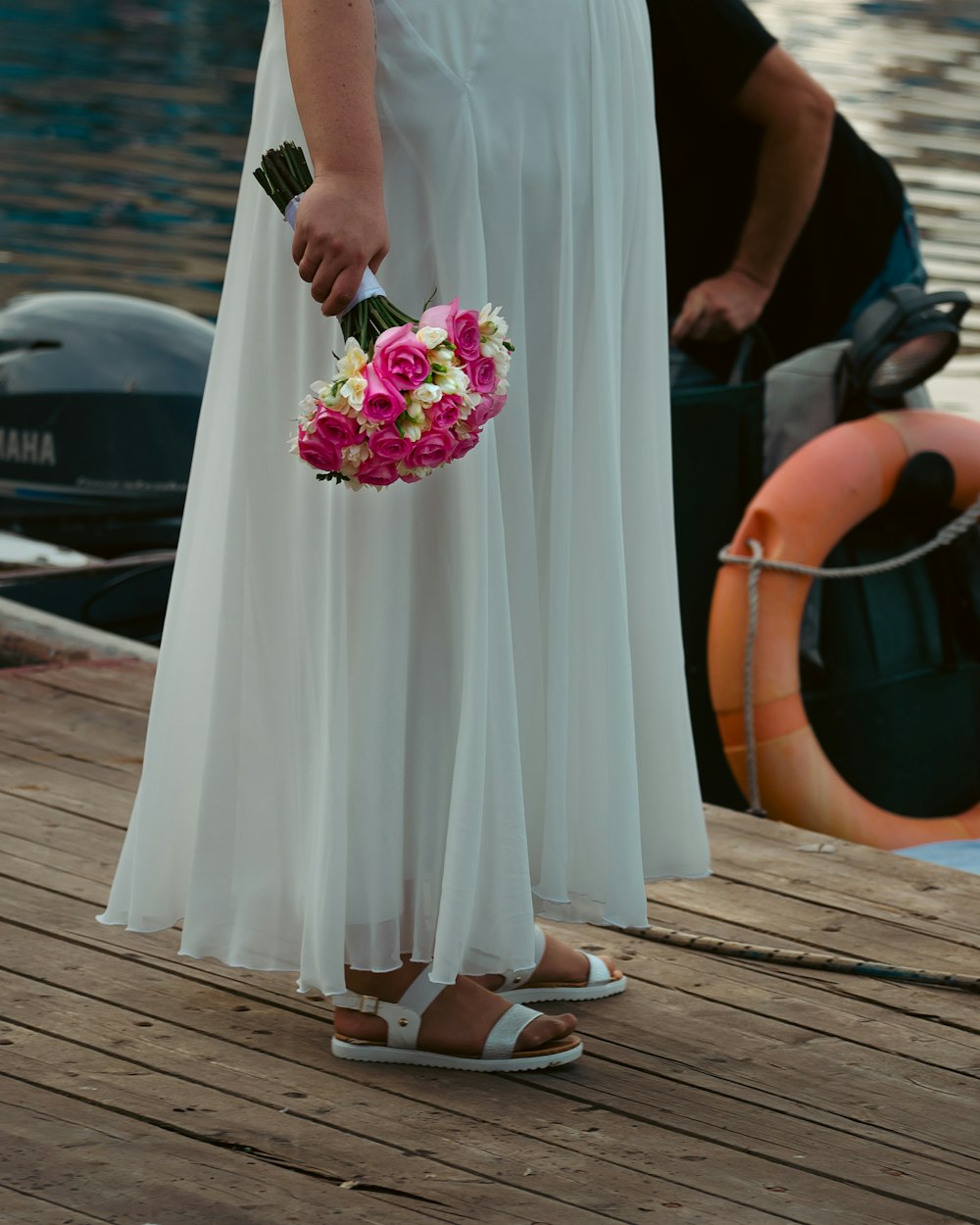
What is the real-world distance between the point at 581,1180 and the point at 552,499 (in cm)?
70

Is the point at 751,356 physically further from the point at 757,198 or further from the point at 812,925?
the point at 812,925

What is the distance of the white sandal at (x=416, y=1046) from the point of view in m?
2.04

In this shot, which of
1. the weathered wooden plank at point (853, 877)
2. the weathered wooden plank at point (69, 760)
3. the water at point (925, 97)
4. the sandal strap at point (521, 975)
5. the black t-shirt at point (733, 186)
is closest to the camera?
the sandal strap at point (521, 975)

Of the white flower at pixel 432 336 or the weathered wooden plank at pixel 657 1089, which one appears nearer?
the white flower at pixel 432 336

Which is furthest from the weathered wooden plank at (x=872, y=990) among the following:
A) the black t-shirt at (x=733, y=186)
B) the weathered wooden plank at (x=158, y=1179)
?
the black t-shirt at (x=733, y=186)

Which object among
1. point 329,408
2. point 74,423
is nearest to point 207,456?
point 329,408

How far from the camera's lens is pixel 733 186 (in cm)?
397

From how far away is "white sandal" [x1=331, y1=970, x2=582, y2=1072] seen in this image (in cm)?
204

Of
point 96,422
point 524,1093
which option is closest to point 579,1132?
point 524,1093

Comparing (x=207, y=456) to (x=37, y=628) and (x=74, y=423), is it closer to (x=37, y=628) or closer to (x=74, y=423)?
(x=37, y=628)

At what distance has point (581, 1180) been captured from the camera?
1.80m

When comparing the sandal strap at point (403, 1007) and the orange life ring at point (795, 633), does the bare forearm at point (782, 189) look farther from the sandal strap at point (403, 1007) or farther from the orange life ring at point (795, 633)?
the sandal strap at point (403, 1007)

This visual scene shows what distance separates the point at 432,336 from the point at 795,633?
235 centimetres

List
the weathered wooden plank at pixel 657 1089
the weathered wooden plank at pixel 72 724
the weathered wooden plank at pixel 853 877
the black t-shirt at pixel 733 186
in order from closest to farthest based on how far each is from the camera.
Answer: the weathered wooden plank at pixel 657 1089
the weathered wooden plank at pixel 853 877
the weathered wooden plank at pixel 72 724
the black t-shirt at pixel 733 186
